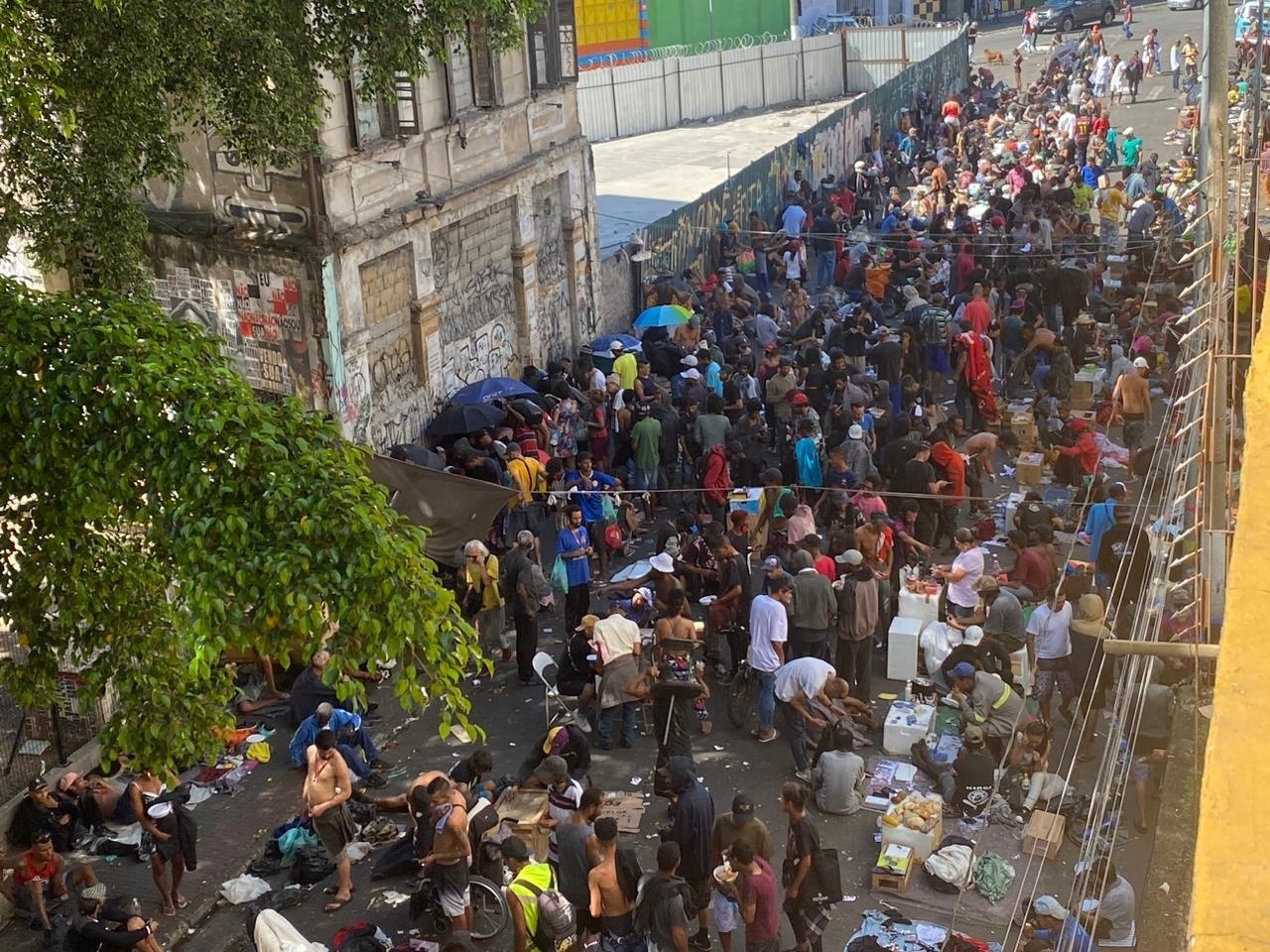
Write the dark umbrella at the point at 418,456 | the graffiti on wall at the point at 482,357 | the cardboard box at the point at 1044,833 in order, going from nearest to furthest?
1. the cardboard box at the point at 1044,833
2. the dark umbrella at the point at 418,456
3. the graffiti on wall at the point at 482,357

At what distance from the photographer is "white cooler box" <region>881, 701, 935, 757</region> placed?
1225 centimetres

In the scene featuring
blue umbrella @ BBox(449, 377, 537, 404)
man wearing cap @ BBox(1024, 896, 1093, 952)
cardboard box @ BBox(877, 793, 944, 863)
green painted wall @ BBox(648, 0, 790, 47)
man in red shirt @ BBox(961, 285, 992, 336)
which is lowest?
cardboard box @ BBox(877, 793, 944, 863)

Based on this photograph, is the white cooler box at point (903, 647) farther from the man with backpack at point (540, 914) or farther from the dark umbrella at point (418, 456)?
the dark umbrella at point (418, 456)

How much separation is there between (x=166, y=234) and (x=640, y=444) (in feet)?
19.6

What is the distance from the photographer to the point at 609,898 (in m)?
9.59

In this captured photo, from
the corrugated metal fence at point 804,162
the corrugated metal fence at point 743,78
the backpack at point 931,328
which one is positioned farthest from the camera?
the corrugated metal fence at point 743,78

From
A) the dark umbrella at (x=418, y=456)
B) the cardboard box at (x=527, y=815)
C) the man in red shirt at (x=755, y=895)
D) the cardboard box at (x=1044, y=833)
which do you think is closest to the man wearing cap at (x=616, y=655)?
the cardboard box at (x=527, y=815)

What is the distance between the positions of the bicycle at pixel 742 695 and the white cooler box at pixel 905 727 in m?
1.19

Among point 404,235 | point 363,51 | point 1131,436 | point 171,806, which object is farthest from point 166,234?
point 1131,436

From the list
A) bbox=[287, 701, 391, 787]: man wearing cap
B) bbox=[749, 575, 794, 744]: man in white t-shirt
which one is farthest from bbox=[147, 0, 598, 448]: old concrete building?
bbox=[749, 575, 794, 744]: man in white t-shirt

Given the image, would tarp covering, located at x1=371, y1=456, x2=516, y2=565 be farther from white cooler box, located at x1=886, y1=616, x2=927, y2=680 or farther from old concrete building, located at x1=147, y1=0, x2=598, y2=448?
white cooler box, located at x1=886, y1=616, x2=927, y2=680

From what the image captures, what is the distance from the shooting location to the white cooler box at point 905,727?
12.2m

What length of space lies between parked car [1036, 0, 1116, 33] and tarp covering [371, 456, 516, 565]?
4397 centimetres

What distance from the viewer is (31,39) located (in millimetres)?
8938
